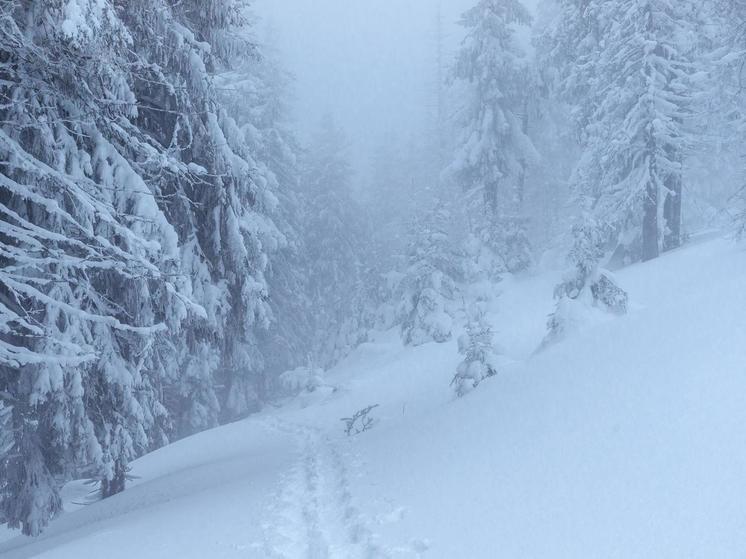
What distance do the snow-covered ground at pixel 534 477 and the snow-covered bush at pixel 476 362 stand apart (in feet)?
1.83

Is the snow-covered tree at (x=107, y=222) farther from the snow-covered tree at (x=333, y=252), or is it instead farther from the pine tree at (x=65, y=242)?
the snow-covered tree at (x=333, y=252)

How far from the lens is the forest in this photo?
568 centimetres

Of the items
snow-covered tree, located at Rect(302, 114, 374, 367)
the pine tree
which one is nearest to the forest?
the pine tree

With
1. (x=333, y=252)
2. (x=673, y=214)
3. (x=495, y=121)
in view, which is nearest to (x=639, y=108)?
(x=673, y=214)

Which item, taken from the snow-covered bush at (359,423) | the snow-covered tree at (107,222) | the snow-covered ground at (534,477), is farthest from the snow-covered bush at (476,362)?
the snow-covered tree at (107,222)

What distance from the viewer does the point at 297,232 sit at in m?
28.0

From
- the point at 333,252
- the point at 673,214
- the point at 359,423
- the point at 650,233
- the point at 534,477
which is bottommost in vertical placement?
the point at 359,423

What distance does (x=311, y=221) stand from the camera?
31.6 metres

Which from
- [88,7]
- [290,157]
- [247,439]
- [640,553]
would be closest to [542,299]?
[247,439]

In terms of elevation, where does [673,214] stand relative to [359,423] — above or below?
above

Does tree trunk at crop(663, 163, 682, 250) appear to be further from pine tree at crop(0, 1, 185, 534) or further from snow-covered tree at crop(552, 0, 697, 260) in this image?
pine tree at crop(0, 1, 185, 534)

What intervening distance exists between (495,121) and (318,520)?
22638 mm

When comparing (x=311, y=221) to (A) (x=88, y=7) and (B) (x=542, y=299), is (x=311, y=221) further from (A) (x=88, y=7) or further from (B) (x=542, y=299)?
(A) (x=88, y=7)

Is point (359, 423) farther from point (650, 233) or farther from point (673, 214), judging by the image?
point (673, 214)
